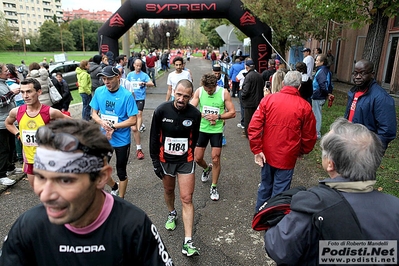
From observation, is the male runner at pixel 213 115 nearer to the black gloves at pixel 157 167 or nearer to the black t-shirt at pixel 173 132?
the black t-shirt at pixel 173 132

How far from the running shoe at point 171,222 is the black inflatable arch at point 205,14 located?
352 inches

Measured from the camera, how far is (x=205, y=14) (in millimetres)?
11461

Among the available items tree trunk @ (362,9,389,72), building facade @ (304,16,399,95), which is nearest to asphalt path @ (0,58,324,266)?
tree trunk @ (362,9,389,72)

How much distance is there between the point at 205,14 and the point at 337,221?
11254mm

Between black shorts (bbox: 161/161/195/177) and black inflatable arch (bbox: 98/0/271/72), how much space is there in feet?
29.2

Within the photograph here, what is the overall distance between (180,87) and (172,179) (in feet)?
3.73

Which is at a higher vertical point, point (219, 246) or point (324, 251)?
point (324, 251)

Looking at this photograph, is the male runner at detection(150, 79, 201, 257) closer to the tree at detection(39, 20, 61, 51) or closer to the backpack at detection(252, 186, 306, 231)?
the backpack at detection(252, 186, 306, 231)

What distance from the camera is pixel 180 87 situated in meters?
3.30

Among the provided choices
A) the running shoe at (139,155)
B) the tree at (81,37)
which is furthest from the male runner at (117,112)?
the tree at (81,37)

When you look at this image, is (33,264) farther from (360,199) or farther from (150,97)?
(150,97)

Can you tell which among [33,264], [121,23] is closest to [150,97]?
[121,23]

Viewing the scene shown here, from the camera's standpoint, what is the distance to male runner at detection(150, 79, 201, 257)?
3432mm

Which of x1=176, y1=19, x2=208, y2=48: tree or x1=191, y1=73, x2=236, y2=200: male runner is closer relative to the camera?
x1=191, y1=73, x2=236, y2=200: male runner
